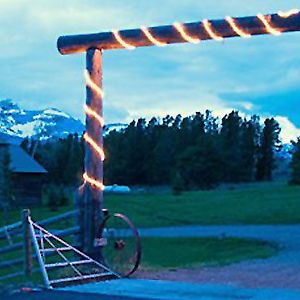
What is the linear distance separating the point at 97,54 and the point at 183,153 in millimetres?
56121

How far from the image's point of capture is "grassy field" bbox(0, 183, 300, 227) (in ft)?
102

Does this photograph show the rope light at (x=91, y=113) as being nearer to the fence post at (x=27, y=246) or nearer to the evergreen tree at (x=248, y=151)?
the fence post at (x=27, y=246)

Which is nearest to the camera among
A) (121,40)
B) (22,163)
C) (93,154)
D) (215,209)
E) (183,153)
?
(121,40)

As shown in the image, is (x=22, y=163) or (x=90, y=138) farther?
(x=22, y=163)

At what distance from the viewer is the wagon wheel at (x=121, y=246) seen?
11508mm

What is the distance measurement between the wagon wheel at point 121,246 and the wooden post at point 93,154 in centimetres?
22

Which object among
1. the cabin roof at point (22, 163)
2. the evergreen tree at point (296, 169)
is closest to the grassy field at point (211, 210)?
the cabin roof at point (22, 163)

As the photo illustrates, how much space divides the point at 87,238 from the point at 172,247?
969 cm

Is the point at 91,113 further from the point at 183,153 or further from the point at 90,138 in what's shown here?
the point at 183,153

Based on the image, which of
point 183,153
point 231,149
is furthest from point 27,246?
point 231,149

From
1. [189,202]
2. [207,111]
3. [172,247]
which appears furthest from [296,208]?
[207,111]

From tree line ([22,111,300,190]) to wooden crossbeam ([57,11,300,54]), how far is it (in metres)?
54.1

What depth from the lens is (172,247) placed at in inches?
843

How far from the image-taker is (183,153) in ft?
224
